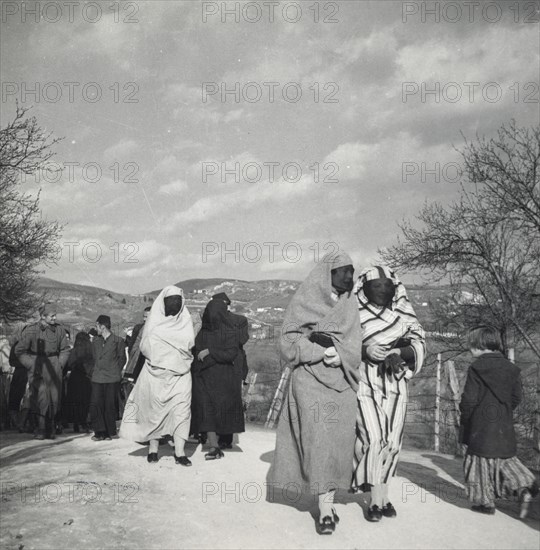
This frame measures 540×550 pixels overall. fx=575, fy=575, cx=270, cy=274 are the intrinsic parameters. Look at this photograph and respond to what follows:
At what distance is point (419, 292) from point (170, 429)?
39.2ft

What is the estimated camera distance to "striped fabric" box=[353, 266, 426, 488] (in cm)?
424

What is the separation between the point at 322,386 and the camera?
420 cm

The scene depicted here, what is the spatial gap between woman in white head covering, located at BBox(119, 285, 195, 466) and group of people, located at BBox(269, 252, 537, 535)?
7.40ft

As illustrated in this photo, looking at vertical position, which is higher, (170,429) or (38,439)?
(170,429)

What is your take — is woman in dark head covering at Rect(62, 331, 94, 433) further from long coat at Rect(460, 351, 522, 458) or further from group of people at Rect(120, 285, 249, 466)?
long coat at Rect(460, 351, 522, 458)

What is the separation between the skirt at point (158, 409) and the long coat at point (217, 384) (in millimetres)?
344

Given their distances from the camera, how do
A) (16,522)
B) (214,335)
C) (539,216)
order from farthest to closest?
(539,216), (214,335), (16,522)

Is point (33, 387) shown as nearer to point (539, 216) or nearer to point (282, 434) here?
point (282, 434)

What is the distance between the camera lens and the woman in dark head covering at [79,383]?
966cm

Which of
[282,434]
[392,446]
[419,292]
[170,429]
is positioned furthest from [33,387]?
[419,292]

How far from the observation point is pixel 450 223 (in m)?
16.3

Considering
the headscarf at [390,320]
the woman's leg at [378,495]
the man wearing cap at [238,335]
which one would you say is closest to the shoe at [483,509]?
the woman's leg at [378,495]

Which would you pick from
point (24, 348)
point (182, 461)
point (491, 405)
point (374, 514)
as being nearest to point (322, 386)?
point (374, 514)

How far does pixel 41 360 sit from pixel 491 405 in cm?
659
